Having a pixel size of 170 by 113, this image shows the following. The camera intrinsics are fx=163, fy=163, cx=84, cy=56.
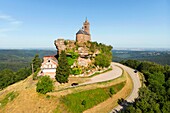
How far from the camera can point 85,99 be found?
132ft

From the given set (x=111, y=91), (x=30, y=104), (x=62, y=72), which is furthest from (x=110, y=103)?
(x=30, y=104)

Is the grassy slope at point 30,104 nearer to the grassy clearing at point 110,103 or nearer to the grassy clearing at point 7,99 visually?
the grassy clearing at point 7,99

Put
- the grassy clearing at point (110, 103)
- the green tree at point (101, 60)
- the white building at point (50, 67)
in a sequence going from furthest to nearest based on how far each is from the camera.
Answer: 1. the green tree at point (101, 60)
2. the white building at point (50, 67)
3. the grassy clearing at point (110, 103)

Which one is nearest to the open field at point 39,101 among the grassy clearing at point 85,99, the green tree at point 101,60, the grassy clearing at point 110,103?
the grassy clearing at point 110,103

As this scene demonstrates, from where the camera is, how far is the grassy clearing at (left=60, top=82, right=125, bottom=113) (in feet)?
124

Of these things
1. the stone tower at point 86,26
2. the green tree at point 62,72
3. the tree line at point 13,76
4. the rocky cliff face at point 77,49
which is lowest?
the tree line at point 13,76

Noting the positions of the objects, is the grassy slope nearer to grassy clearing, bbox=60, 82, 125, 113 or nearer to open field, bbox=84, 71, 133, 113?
grassy clearing, bbox=60, 82, 125, 113

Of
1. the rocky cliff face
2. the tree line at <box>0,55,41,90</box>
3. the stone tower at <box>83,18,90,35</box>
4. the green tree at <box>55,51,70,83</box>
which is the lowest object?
the tree line at <box>0,55,41,90</box>

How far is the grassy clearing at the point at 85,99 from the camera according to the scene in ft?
124

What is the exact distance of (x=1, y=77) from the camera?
3039 inches

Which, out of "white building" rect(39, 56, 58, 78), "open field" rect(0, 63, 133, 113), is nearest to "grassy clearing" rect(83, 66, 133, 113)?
"open field" rect(0, 63, 133, 113)

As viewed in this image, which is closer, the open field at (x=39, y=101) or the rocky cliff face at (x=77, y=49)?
the open field at (x=39, y=101)

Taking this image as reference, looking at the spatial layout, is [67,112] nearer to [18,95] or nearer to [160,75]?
[18,95]

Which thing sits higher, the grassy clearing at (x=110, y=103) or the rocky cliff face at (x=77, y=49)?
the rocky cliff face at (x=77, y=49)
